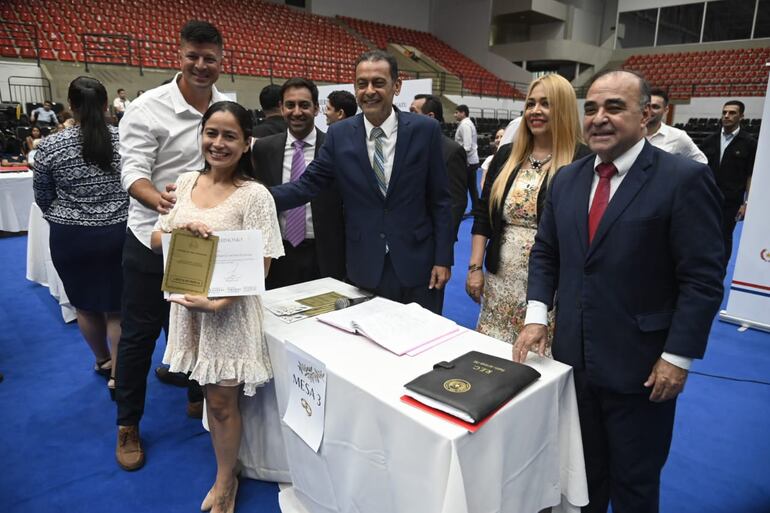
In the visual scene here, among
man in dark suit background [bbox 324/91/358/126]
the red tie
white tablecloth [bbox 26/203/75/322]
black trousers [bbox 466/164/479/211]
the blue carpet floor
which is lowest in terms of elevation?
the blue carpet floor

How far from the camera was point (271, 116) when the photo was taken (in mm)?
3508

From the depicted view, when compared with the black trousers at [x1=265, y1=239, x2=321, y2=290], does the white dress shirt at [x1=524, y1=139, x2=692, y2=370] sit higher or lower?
higher

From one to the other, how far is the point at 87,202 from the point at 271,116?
141 cm

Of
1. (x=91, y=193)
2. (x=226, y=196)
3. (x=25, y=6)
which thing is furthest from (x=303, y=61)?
(x=226, y=196)

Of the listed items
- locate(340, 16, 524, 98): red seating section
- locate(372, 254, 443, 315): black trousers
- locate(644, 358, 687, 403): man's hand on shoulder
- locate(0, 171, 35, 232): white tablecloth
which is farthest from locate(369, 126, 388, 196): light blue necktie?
locate(340, 16, 524, 98): red seating section

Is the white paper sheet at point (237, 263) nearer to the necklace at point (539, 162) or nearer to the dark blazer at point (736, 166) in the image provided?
the necklace at point (539, 162)

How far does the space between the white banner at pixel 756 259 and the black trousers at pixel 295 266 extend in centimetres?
319

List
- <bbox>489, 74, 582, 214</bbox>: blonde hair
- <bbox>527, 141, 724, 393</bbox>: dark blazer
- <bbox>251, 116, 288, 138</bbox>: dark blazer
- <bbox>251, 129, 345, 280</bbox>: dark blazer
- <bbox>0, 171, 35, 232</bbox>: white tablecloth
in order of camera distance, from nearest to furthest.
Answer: <bbox>527, 141, 724, 393</bbox>: dark blazer, <bbox>489, 74, 582, 214</bbox>: blonde hair, <bbox>251, 129, 345, 280</bbox>: dark blazer, <bbox>251, 116, 288, 138</bbox>: dark blazer, <bbox>0, 171, 35, 232</bbox>: white tablecloth

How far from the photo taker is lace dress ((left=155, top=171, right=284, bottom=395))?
5.31 ft

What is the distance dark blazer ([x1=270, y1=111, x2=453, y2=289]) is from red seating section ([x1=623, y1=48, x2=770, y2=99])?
16.5 m

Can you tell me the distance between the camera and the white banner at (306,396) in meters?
1.45

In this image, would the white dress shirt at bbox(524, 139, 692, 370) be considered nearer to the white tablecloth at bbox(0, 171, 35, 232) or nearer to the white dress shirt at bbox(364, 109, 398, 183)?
the white dress shirt at bbox(364, 109, 398, 183)

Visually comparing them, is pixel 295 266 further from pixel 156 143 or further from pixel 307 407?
pixel 307 407

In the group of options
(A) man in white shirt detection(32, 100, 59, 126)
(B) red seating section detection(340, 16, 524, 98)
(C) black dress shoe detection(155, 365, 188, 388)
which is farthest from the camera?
(B) red seating section detection(340, 16, 524, 98)
